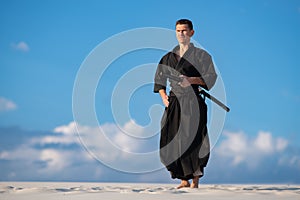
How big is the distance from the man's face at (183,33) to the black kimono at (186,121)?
0.15 metres

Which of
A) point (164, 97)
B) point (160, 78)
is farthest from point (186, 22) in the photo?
point (164, 97)

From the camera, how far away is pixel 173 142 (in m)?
7.27

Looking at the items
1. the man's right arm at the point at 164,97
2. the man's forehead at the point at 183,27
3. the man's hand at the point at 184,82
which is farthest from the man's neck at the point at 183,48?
the man's right arm at the point at 164,97

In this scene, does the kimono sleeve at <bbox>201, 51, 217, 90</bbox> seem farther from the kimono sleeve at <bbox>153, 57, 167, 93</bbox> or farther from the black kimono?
the kimono sleeve at <bbox>153, 57, 167, 93</bbox>

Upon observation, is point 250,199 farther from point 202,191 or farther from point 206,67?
point 206,67

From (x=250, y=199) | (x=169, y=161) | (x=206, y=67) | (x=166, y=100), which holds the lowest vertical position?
(x=250, y=199)

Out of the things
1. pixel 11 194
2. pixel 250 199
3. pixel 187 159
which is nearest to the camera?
pixel 250 199

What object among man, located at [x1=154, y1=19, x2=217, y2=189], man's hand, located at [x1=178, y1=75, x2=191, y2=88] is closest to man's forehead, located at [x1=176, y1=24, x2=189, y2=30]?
man, located at [x1=154, y1=19, x2=217, y2=189]

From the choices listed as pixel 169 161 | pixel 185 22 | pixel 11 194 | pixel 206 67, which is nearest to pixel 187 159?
pixel 169 161

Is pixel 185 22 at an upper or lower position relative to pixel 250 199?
upper

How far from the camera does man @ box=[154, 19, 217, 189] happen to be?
7.17 m

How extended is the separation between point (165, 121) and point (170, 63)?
902 millimetres

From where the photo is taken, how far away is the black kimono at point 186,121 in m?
7.17

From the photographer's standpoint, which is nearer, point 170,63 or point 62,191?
point 62,191
